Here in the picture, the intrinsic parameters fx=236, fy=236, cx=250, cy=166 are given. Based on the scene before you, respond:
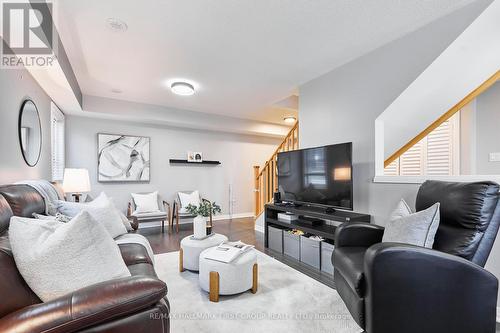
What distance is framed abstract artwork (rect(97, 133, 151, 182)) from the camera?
4.68 meters

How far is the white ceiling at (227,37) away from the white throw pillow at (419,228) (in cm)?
171

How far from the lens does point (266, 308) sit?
1953 millimetres

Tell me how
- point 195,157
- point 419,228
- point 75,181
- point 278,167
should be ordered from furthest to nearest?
1. point 195,157
2. point 278,167
3. point 75,181
4. point 419,228

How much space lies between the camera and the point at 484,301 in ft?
4.57

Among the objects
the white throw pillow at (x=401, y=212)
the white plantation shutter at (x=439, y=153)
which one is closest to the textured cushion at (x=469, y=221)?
the white throw pillow at (x=401, y=212)

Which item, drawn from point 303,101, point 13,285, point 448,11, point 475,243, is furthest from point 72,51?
point 475,243

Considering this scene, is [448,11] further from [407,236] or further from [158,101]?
[158,101]

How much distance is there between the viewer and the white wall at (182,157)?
4578 mm

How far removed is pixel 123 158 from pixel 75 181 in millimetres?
1631

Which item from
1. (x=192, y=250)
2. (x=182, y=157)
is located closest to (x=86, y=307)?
(x=192, y=250)

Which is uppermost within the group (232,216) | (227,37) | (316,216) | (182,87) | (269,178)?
(227,37)

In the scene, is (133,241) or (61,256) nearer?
(61,256)

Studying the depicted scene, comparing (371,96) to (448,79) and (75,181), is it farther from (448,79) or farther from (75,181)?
(75,181)

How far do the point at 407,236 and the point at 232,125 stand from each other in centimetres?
459
